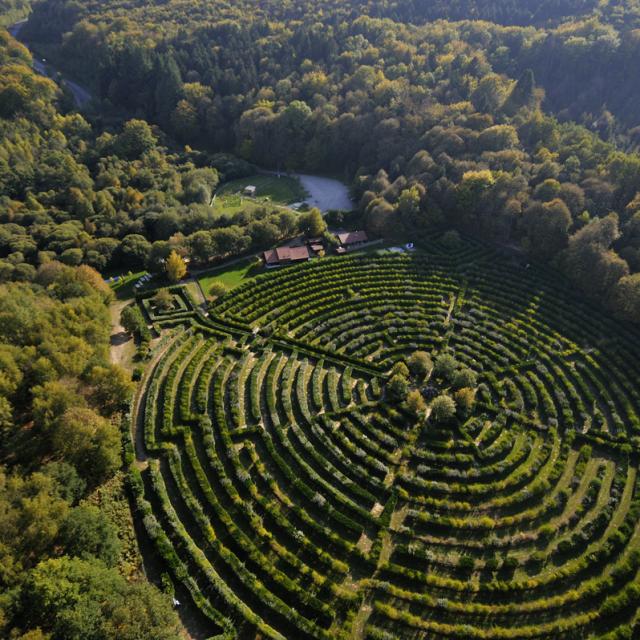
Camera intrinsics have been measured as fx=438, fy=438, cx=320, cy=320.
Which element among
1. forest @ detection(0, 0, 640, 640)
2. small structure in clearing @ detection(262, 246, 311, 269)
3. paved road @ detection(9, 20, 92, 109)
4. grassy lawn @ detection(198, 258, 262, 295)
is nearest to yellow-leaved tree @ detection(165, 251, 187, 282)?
forest @ detection(0, 0, 640, 640)

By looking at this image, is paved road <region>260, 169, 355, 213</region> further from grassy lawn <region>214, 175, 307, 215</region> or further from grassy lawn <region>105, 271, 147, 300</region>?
grassy lawn <region>105, 271, 147, 300</region>

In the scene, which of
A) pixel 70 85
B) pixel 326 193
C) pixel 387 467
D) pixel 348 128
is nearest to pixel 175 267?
pixel 387 467

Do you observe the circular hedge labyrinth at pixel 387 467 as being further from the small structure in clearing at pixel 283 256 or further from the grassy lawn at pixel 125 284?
the grassy lawn at pixel 125 284

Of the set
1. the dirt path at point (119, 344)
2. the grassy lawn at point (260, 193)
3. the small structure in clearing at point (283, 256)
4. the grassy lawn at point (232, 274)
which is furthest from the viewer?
the grassy lawn at point (260, 193)

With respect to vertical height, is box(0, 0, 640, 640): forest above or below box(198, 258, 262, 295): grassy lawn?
above

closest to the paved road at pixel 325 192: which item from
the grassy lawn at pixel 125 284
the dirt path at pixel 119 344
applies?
the grassy lawn at pixel 125 284

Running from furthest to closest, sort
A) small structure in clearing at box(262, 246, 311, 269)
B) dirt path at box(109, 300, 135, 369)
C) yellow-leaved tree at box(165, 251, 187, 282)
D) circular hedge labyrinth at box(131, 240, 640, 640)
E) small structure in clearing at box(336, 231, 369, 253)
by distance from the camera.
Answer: small structure in clearing at box(336, 231, 369, 253) → small structure in clearing at box(262, 246, 311, 269) → yellow-leaved tree at box(165, 251, 187, 282) → dirt path at box(109, 300, 135, 369) → circular hedge labyrinth at box(131, 240, 640, 640)
